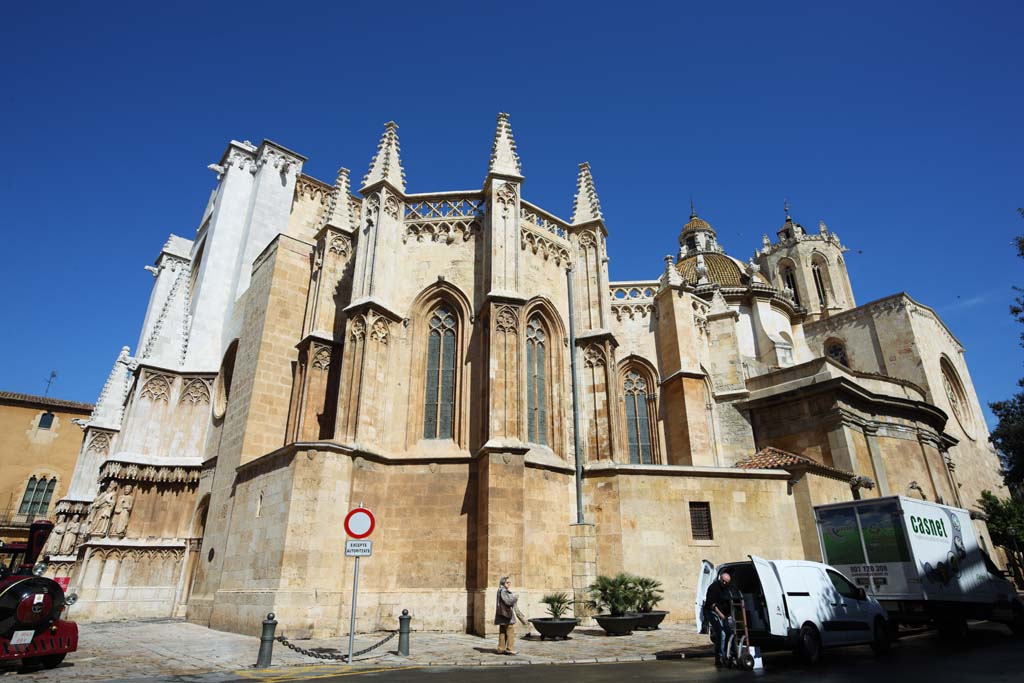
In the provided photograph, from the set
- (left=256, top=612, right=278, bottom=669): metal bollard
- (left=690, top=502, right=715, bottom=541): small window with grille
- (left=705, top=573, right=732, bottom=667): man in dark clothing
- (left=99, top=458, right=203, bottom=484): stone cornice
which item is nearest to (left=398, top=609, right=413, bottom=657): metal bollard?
(left=256, top=612, right=278, bottom=669): metal bollard

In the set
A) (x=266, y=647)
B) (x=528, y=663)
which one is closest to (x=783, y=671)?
(x=528, y=663)

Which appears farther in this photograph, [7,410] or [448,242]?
[7,410]

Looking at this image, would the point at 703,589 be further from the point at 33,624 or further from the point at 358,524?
the point at 33,624

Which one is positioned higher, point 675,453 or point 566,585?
point 675,453

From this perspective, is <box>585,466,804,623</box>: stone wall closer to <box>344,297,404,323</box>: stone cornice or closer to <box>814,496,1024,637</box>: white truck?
<box>814,496,1024,637</box>: white truck

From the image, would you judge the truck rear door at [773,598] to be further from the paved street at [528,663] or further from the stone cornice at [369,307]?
the stone cornice at [369,307]

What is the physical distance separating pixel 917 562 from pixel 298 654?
12.4m

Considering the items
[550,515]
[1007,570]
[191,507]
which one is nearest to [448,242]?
[550,515]

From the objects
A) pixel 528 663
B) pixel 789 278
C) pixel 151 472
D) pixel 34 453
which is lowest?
pixel 528 663

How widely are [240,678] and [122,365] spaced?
95.1 ft

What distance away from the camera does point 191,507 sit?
67.7 feet

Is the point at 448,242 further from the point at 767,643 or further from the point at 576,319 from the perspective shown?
the point at 767,643

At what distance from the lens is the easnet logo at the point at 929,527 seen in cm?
1258

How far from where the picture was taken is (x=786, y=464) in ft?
56.5
